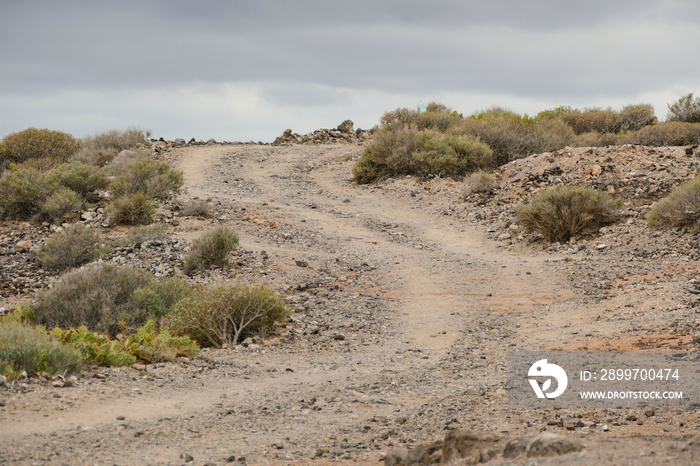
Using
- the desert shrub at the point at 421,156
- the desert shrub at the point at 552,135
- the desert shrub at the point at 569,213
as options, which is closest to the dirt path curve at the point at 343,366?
the desert shrub at the point at 569,213

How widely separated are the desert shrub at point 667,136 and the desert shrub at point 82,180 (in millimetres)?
18877

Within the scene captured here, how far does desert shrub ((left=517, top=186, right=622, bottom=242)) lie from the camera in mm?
14648

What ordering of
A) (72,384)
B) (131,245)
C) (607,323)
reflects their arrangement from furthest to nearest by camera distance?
(131,245), (607,323), (72,384)

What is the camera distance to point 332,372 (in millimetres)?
7246

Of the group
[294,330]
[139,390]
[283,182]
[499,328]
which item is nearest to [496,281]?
[499,328]

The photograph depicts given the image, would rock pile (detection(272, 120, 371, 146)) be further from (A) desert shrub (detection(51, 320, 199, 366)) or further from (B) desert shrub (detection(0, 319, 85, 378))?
(B) desert shrub (detection(0, 319, 85, 378))

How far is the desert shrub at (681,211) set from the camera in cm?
1281

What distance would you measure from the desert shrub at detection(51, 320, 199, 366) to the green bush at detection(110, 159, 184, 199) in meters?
11.2

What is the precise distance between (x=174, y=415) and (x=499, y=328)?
5267 millimetres

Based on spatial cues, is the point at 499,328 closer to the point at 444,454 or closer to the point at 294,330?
the point at 294,330

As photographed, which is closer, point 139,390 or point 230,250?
point 139,390

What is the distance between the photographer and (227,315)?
336 inches

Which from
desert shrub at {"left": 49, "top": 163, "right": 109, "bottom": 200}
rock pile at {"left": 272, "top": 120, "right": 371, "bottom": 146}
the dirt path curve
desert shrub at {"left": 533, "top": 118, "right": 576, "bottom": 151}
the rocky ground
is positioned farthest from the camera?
rock pile at {"left": 272, "top": 120, "right": 371, "bottom": 146}

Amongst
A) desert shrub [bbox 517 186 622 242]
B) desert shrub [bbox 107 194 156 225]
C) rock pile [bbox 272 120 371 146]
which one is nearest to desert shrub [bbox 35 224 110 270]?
desert shrub [bbox 107 194 156 225]
